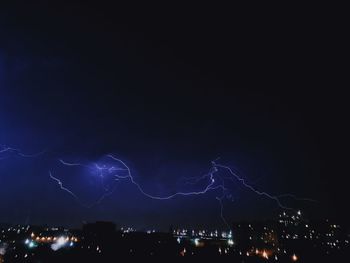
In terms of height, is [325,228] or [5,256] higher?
[325,228]

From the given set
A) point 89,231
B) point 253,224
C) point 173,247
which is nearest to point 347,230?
point 253,224

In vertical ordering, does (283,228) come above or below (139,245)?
above

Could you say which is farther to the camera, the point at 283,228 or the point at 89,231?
the point at 283,228

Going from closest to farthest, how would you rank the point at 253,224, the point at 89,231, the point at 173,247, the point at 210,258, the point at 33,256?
the point at 33,256
the point at 210,258
the point at 173,247
the point at 89,231
the point at 253,224

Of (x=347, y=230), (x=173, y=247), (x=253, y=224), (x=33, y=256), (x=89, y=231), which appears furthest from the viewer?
(x=253, y=224)

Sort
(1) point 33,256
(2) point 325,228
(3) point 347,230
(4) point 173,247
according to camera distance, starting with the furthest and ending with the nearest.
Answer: (2) point 325,228, (3) point 347,230, (4) point 173,247, (1) point 33,256

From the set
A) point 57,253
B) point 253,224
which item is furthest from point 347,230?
point 57,253

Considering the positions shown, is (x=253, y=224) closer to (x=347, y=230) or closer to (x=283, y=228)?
(x=283, y=228)

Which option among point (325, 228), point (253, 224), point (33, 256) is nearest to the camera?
point (33, 256)

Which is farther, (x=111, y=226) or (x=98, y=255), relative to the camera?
(x=111, y=226)

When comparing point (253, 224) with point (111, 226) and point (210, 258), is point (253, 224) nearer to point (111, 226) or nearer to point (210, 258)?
point (111, 226)
